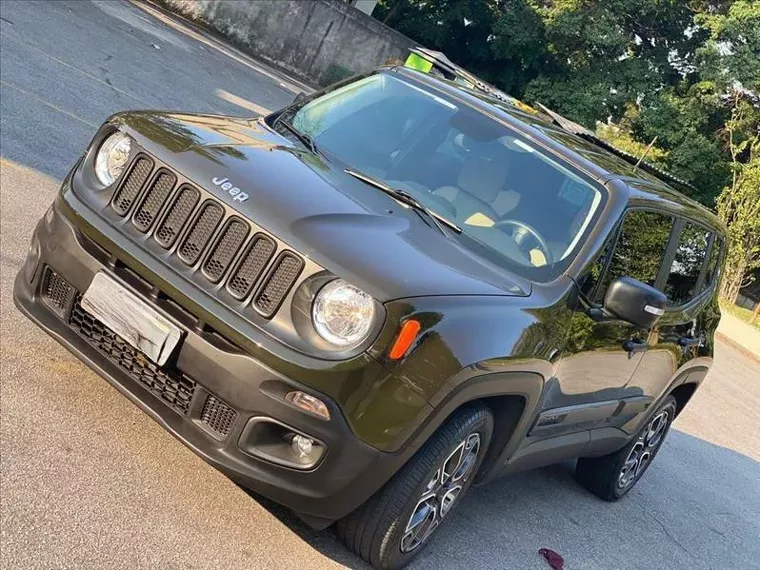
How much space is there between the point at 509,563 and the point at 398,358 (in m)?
1.91

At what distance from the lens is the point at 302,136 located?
4.79 m

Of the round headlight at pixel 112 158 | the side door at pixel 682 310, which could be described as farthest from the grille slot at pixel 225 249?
the side door at pixel 682 310

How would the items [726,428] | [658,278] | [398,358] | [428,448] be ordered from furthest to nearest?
[726,428] → [658,278] → [428,448] → [398,358]

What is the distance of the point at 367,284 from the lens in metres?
3.35

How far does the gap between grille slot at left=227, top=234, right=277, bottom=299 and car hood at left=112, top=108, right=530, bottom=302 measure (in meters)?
0.06

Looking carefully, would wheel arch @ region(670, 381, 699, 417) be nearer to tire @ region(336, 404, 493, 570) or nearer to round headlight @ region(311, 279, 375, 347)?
tire @ region(336, 404, 493, 570)

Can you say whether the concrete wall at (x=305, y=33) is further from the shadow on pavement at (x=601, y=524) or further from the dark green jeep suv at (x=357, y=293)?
the dark green jeep suv at (x=357, y=293)

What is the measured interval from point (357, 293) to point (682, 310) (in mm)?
3051

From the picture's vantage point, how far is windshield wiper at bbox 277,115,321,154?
4.63 m

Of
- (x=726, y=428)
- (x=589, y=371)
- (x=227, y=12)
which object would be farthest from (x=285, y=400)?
(x=227, y=12)

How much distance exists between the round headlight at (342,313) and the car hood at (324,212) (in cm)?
5

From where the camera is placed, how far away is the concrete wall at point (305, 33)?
92.8 ft

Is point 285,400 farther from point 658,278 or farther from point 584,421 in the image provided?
point 658,278

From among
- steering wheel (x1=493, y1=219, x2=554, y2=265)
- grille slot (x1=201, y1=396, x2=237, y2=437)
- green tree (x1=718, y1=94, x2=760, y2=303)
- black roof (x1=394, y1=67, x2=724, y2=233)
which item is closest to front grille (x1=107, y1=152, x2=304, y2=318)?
grille slot (x1=201, y1=396, x2=237, y2=437)
